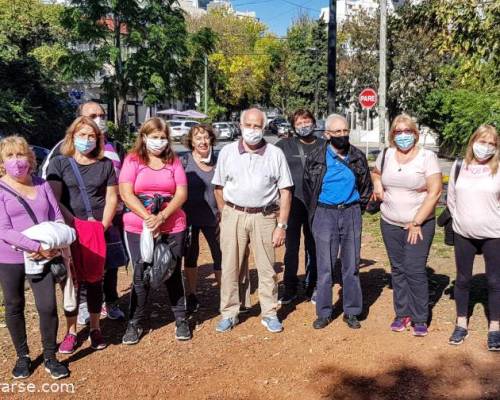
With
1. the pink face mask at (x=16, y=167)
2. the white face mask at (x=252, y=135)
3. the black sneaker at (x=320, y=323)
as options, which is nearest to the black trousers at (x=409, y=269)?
the black sneaker at (x=320, y=323)

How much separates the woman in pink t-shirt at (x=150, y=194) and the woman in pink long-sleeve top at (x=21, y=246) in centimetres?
62

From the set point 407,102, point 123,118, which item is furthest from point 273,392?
point 407,102

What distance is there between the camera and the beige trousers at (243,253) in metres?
5.04

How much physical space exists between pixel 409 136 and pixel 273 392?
2378 millimetres

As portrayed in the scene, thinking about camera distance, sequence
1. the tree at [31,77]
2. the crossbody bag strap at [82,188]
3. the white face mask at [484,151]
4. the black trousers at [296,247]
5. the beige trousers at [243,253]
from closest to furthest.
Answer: the white face mask at [484,151]
the crossbody bag strap at [82,188]
the beige trousers at [243,253]
the black trousers at [296,247]
the tree at [31,77]

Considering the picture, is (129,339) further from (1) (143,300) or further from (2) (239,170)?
(2) (239,170)

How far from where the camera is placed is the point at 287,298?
6.05 meters

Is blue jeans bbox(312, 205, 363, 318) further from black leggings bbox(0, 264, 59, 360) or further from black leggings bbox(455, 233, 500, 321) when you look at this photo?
black leggings bbox(0, 264, 59, 360)

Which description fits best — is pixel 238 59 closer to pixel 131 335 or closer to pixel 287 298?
pixel 287 298

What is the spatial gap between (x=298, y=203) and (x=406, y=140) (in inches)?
55.6

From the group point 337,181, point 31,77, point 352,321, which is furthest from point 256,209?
point 31,77

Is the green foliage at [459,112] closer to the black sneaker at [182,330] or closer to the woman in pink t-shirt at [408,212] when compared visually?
the woman in pink t-shirt at [408,212]

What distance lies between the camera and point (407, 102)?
2753 centimetres

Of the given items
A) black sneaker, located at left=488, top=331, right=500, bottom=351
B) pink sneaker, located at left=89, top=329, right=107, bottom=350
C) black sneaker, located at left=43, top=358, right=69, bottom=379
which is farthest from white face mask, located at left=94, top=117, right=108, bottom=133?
black sneaker, located at left=488, top=331, right=500, bottom=351
